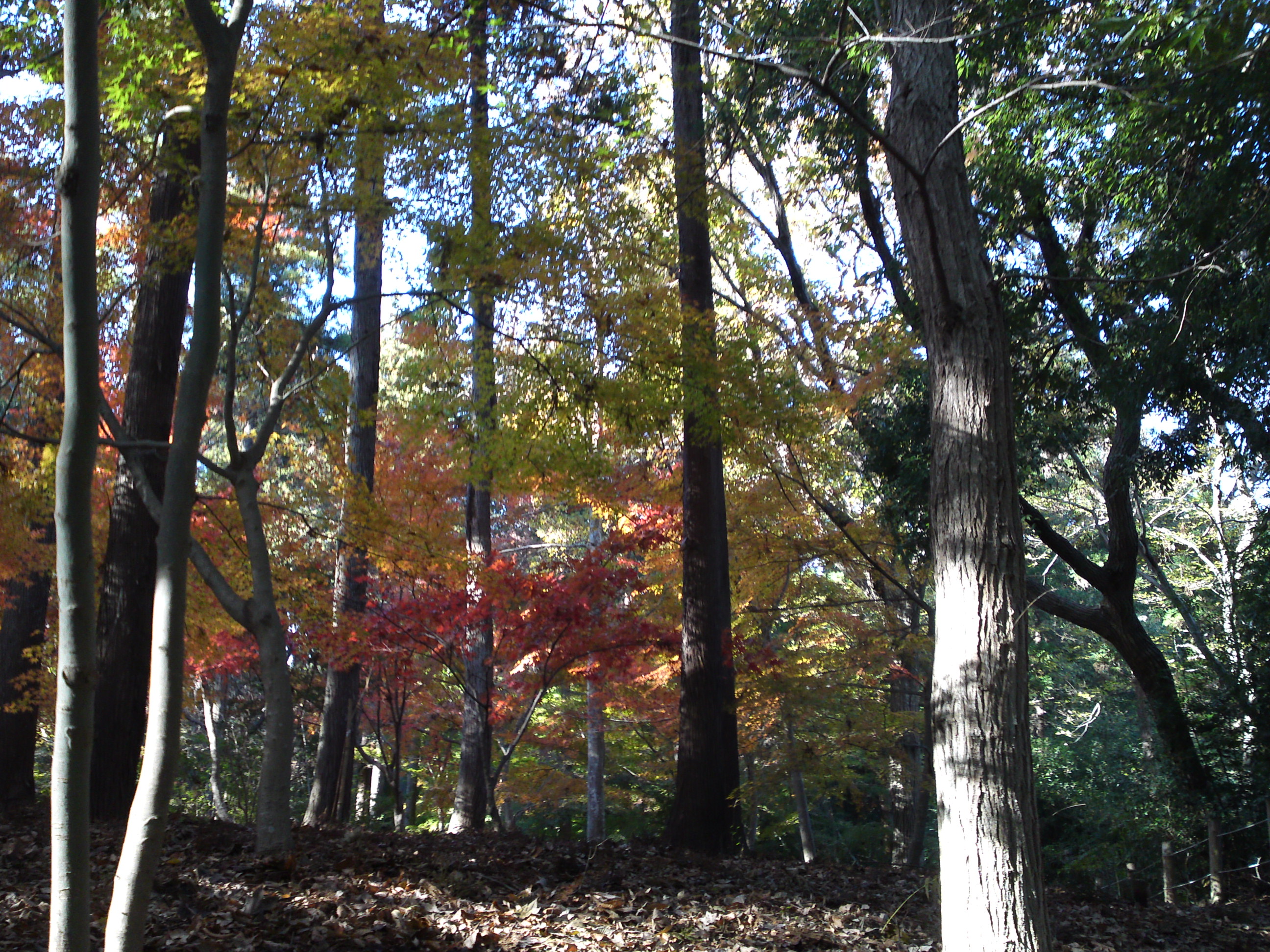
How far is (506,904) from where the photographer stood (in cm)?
504

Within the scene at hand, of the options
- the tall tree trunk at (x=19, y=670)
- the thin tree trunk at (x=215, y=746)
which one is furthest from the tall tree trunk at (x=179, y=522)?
the thin tree trunk at (x=215, y=746)

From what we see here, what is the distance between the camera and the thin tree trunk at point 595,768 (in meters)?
14.8

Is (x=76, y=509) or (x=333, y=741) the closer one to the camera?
(x=76, y=509)

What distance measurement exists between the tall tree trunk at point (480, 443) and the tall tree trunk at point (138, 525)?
211cm

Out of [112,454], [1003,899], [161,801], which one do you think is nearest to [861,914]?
[1003,899]

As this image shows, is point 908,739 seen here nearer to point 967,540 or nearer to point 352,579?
point 352,579

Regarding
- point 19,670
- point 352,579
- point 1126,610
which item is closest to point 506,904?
point 352,579

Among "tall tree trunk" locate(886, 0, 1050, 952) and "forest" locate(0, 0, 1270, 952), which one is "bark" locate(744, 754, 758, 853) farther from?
"tall tree trunk" locate(886, 0, 1050, 952)

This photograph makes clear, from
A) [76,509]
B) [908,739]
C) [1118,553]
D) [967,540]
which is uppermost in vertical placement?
[1118,553]

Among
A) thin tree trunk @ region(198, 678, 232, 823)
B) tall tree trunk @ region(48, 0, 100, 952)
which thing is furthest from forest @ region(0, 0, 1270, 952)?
thin tree trunk @ region(198, 678, 232, 823)

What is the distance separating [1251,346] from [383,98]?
22.7 feet

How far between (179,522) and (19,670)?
8456mm

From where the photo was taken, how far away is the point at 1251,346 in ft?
23.1

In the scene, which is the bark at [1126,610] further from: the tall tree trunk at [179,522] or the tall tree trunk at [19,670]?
the tall tree trunk at [19,670]
